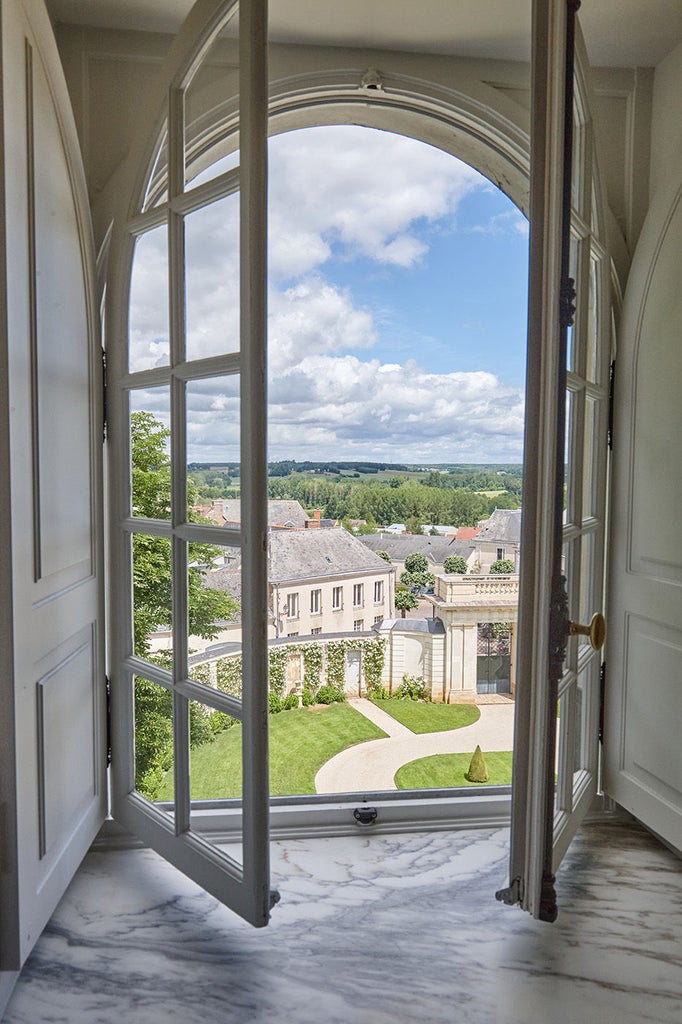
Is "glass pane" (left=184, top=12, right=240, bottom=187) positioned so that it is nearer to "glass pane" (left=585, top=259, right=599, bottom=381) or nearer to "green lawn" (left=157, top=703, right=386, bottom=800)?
"glass pane" (left=585, top=259, right=599, bottom=381)

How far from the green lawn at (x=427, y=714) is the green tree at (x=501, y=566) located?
521 millimetres

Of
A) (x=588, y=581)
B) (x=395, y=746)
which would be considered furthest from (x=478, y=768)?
(x=588, y=581)

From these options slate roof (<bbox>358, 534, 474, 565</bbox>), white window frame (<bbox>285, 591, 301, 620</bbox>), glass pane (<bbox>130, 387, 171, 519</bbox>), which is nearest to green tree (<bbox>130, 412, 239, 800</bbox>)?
glass pane (<bbox>130, 387, 171, 519</bbox>)

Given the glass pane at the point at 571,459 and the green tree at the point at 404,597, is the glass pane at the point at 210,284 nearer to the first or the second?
the glass pane at the point at 571,459

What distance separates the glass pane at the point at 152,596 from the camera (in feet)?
5.30

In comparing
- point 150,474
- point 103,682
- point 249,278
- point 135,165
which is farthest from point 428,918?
point 135,165

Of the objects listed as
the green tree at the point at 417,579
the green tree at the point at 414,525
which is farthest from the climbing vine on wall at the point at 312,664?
the green tree at the point at 414,525

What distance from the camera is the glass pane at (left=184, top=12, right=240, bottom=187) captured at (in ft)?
5.50

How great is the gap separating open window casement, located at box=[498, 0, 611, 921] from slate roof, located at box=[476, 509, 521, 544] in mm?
762

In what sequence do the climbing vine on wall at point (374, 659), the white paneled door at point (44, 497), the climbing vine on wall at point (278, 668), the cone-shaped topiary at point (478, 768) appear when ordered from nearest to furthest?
the white paneled door at point (44, 497)
the cone-shaped topiary at point (478, 768)
the climbing vine on wall at point (278, 668)
the climbing vine on wall at point (374, 659)

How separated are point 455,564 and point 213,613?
43.0 inches

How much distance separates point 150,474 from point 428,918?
118 cm

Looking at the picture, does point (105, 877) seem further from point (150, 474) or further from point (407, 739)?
point (407, 739)

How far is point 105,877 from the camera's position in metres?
1.59
